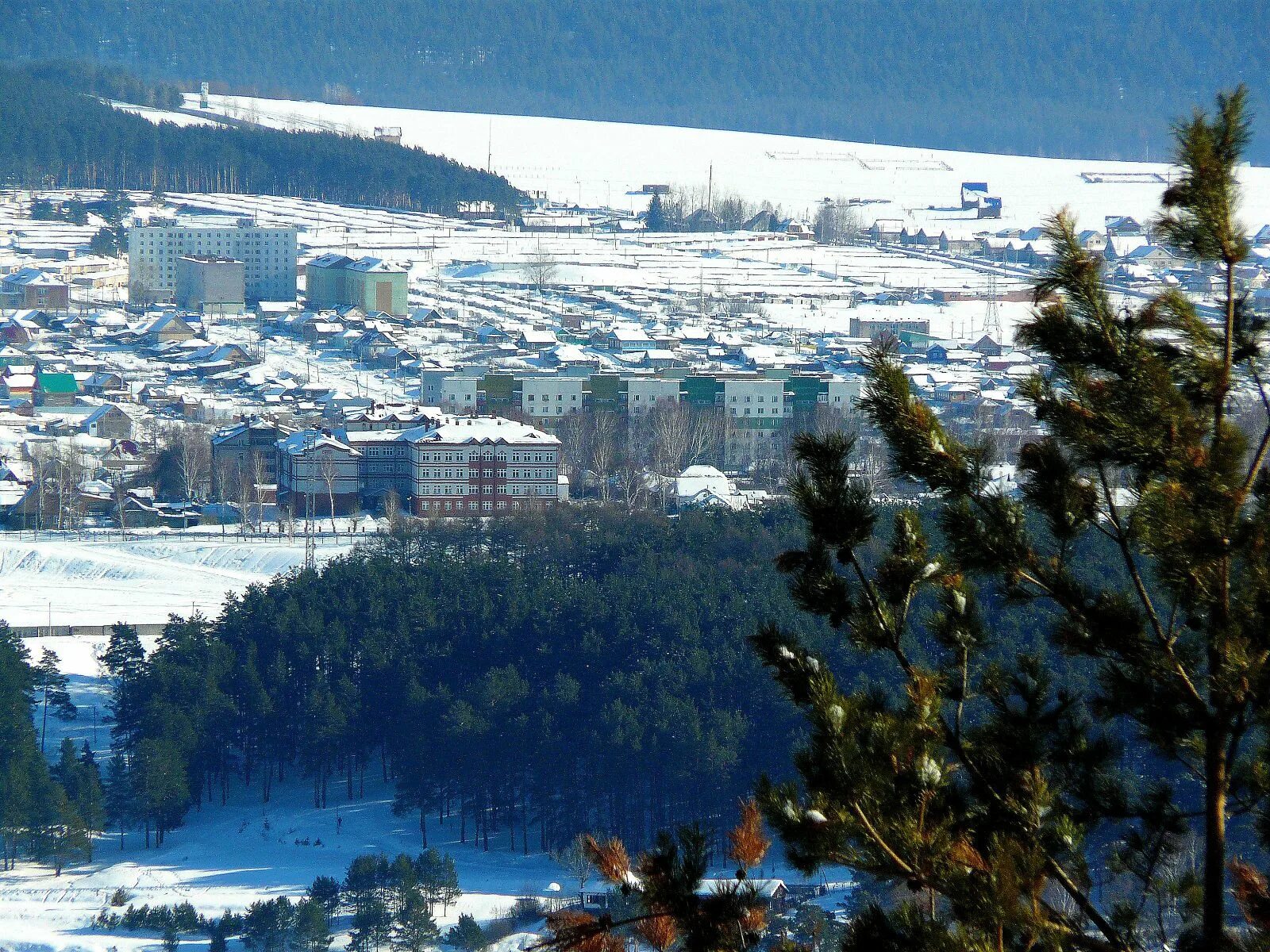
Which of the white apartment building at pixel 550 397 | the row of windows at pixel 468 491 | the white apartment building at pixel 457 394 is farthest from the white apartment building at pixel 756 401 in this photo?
the row of windows at pixel 468 491

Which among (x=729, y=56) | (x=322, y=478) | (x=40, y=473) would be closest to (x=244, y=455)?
(x=322, y=478)

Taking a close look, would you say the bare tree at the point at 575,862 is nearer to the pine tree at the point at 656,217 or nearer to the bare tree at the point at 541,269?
the bare tree at the point at 541,269

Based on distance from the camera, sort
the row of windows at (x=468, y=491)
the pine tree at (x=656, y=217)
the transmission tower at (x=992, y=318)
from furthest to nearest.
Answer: the pine tree at (x=656, y=217) < the transmission tower at (x=992, y=318) < the row of windows at (x=468, y=491)

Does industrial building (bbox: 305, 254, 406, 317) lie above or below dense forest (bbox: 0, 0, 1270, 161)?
below

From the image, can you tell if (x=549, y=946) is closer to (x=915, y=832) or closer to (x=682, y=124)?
(x=915, y=832)

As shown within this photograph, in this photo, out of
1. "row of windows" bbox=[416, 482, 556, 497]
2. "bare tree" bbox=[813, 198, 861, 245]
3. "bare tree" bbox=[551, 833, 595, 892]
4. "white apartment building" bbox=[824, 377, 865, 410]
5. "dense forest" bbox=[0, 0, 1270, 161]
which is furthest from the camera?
A: "dense forest" bbox=[0, 0, 1270, 161]

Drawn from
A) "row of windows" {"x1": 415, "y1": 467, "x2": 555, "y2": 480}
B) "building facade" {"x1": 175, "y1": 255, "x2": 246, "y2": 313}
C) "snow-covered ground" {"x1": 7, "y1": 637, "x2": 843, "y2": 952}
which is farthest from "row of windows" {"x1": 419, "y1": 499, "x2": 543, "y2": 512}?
"building facade" {"x1": 175, "y1": 255, "x2": 246, "y2": 313}

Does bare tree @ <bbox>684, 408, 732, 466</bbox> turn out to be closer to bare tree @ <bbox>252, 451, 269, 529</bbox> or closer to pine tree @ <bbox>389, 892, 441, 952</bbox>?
bare tree @ <bbox>252, 451, 269, 529</bbox>

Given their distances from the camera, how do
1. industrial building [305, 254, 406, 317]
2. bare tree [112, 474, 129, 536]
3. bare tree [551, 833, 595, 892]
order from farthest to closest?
industrial building [305, 254, 406, 317] → bare tree [112, 474, 129, 536] → bare tree [551, 833, 595, 892]
